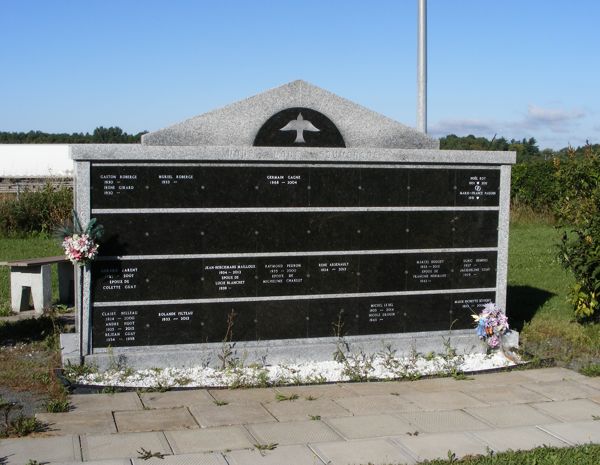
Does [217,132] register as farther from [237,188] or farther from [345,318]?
[345,318]

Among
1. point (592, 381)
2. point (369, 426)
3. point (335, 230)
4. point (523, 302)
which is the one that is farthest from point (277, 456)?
point (523, 302)

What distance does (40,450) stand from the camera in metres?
5.47

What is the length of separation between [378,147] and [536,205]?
724 inches

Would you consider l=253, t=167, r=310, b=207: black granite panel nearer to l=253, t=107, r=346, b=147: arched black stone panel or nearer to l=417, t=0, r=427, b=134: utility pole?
l=253, t=107, r=346, b=147: arched black stone panel

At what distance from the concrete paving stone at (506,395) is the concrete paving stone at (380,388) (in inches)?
23.6

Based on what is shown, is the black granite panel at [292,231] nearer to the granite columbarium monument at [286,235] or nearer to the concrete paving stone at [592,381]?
the granite columbarium monument at [286,235]

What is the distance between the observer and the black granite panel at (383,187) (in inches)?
336

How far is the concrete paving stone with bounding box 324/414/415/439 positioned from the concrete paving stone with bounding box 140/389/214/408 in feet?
4.06

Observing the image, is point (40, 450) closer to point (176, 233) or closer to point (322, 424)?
point (322, 424)

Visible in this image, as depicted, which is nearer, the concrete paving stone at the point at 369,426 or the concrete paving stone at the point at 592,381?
the concrete paving stone at the point at 369,426

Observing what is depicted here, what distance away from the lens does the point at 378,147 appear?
28.5 feet

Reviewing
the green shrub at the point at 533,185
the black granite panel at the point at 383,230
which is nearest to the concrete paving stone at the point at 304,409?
the black granite panel at the point at 383,230

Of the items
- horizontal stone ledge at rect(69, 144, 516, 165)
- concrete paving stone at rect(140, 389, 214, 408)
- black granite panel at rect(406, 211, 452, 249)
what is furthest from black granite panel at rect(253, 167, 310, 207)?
concrete paving stone at rect(140, 389, 214, 408)

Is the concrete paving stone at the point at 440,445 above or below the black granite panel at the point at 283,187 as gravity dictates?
below
